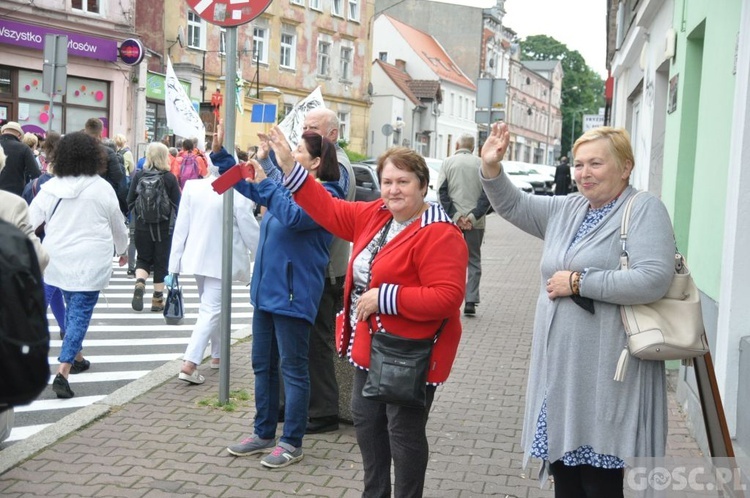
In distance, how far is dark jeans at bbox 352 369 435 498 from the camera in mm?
4074

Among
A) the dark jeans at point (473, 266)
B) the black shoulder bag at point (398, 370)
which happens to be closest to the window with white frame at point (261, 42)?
the dark jeans at point (473, 266)

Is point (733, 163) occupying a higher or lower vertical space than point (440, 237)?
higher

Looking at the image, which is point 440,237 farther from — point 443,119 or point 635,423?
point 443,119

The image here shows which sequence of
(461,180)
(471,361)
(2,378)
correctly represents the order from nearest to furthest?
A: (2,378) → (471,361) → (461,180)

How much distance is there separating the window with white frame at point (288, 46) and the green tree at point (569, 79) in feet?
236

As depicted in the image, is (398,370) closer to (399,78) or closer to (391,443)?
(391,443)

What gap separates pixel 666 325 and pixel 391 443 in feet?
4.52

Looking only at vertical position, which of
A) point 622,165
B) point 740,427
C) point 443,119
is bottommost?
point 740,427

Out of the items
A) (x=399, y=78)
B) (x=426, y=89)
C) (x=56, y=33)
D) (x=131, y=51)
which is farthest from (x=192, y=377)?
(x=426, y=89)

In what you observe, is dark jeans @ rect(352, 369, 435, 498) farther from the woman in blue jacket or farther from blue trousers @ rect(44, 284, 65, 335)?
blue trousers @ rect(44, 284, 65, 335)

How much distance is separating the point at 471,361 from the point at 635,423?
5.07 meters

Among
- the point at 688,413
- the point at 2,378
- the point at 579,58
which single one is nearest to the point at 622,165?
the point at 2,378

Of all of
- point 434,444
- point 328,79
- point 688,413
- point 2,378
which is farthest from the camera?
point 328,79

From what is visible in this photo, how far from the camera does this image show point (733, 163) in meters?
5.29
